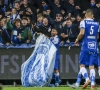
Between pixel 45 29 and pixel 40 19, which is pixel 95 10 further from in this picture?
pixel 45 29

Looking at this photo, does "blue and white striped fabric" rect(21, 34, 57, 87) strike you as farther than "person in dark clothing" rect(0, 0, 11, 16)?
No

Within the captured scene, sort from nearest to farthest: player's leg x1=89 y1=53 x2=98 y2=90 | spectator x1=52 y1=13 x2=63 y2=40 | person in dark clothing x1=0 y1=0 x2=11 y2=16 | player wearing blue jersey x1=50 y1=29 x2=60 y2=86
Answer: player's leg x1=89 y1=53 x2=98 y2=90 → player wearing blue jersey x1=50 y1=29 x2=60 y2=86 → spectator x1=52 y1=13 x2=63 y2=40 → person in dark clothing x1=0 y1=0 x2=11 y2=16

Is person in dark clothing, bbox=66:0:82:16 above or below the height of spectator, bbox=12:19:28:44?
above

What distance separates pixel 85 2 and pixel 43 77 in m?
6.08

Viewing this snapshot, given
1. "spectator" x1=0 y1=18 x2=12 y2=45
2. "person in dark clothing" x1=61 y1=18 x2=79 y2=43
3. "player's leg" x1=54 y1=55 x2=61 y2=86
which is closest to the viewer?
"player's leg" x1=54 y1=55 x2=61 y2=86

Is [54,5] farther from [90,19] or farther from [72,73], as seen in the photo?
[90,19]

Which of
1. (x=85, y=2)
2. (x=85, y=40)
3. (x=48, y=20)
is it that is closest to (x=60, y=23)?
(x=48, y=20)

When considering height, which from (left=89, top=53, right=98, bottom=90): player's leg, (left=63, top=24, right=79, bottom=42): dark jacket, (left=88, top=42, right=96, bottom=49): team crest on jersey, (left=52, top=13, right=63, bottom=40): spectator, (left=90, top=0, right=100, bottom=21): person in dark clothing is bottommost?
(left=89, top=53, right=98, bottom=90): player's leg

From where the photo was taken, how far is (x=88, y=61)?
14352mm

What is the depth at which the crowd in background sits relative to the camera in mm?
18297

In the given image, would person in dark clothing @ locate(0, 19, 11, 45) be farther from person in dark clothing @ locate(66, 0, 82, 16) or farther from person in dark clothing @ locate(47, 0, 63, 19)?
person in dark clothing @ locate(66, 0, 82, 16)

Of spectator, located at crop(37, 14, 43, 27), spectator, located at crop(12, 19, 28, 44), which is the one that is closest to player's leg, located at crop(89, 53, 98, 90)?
spectator, located at crop(37, 14, 43, 27)

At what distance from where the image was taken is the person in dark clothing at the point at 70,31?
60.7 feet

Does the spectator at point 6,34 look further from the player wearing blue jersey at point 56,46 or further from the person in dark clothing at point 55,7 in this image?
the person in dark clothing at point 55,7
